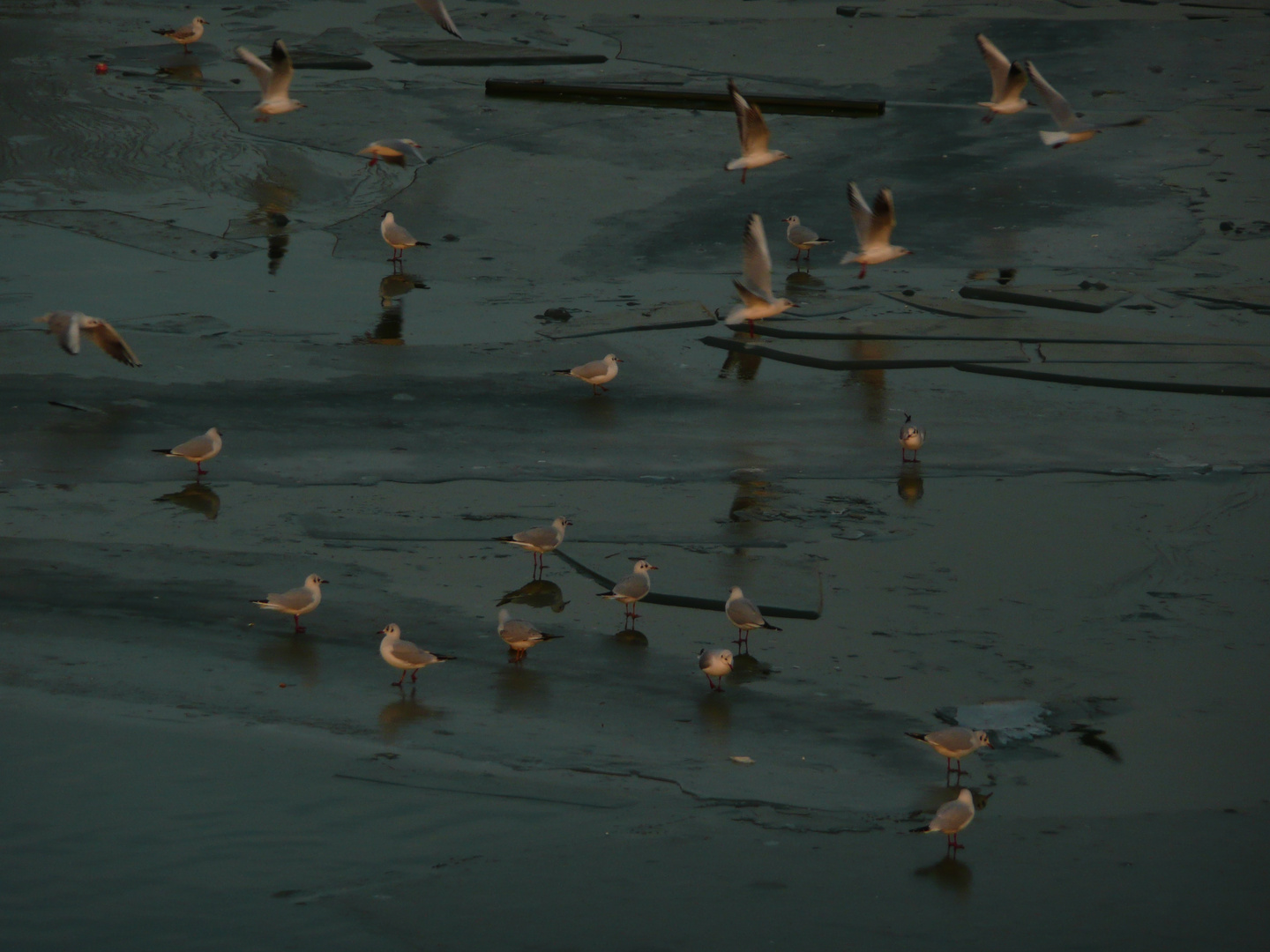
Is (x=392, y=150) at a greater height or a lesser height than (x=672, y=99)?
lesser

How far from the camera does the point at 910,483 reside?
1159 cm

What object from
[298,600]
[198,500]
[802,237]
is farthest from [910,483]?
[802,237]

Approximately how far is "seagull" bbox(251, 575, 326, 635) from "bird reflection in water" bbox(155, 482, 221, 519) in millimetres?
1856

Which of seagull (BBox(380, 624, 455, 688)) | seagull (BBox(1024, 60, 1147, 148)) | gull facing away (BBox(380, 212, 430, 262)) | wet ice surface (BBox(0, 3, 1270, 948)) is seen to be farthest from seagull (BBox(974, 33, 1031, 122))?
seagull (BBox(380, 624, 455, 688))

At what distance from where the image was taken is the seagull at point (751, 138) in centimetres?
1752

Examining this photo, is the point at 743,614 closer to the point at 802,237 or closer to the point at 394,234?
the point at 802,237

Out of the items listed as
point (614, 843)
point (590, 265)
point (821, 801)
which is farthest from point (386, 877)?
point (590, 265)

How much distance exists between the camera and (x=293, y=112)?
2066 centimetres

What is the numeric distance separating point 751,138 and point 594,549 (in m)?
8.69

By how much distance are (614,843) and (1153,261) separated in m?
11.0

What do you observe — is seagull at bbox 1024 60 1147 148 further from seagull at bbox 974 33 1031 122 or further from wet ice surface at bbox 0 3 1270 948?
wet ice surface at bbox 0 3 1270 948

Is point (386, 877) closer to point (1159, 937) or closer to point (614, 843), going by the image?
point (614, 843)

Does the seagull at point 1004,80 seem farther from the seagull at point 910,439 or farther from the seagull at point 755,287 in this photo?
the seagull at point 910,439

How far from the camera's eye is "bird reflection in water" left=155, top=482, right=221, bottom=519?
1087 centimetres
